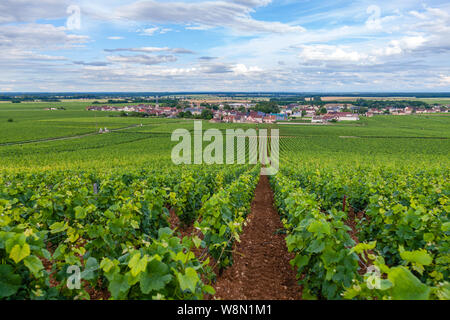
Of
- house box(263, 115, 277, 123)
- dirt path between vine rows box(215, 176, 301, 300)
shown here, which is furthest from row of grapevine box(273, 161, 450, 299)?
house box(263, 115, 277, 123)

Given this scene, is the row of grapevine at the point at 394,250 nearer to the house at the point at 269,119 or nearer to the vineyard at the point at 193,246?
the vineyard at the point at 193,246

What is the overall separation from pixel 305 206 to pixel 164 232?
3.30 meters

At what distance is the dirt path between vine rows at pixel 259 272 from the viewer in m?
5.28

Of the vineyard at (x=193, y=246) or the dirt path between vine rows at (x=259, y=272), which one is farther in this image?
the dirt path between vine rows at (x=259, y=272)

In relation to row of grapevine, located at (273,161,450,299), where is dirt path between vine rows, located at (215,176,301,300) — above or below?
below

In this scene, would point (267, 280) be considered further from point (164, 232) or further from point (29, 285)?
point (29, 285)

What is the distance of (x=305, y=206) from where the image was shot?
5629 millimetres

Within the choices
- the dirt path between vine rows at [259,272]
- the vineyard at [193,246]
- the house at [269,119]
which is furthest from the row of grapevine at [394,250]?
the house at [269,119]

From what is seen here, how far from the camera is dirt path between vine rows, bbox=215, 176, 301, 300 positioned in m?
5.28

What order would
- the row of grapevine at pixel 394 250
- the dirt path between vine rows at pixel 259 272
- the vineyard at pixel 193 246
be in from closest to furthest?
the row of grapevine at pixel 394 250 < the vineyard at pixel 193 246 < the dirt path between vine rows at pixel 259 272

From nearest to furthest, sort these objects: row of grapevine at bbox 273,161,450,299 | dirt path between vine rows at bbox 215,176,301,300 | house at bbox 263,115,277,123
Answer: row of grapevine at bbox 273,161,450,299 → dirt path between vine rows at bbox 215,176,301,300 → house at bbox 263,115,277,123

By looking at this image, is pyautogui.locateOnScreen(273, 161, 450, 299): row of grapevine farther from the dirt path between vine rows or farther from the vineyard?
the dirt path between vine rows
